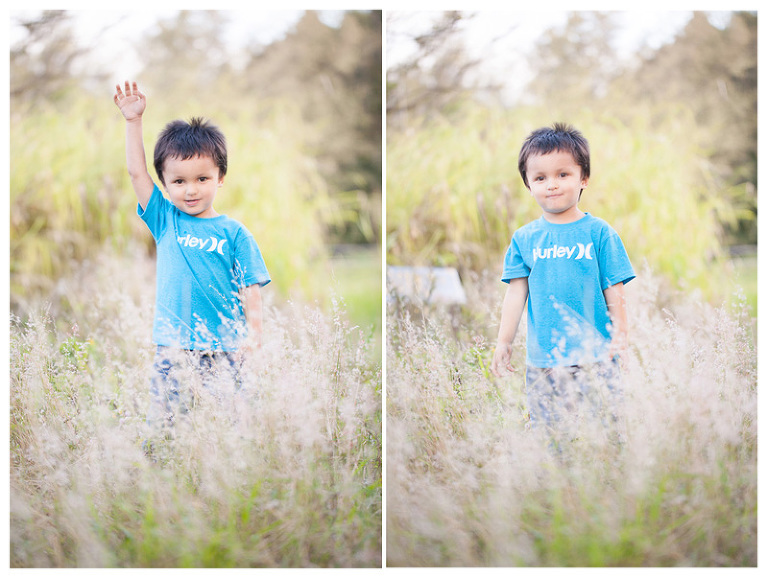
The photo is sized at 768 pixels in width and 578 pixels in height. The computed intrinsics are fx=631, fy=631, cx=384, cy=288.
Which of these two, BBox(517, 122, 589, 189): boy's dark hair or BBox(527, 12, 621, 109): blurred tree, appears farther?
BBox(527, 12, 621, 109): blurred tree

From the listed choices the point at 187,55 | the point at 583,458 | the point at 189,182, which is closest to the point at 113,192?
the point at 187,55

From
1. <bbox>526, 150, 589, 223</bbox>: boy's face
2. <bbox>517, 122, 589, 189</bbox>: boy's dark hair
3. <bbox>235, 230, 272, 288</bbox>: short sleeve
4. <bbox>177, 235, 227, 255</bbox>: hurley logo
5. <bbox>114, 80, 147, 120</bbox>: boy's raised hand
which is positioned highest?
<bbox>114, 80, 147, 120</bbox>: boy's raised hand

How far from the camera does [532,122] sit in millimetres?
2430

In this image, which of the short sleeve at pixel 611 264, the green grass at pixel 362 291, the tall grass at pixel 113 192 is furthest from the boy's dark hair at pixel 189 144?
the short sleeve at pixel 611 264

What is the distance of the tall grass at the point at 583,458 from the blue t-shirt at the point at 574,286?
0.19 meters

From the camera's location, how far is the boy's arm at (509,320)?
7.14 ft

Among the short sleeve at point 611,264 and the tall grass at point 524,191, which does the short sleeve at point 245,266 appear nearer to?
the tall grass at point 524,191

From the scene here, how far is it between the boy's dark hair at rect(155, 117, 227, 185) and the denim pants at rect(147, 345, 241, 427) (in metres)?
0.61

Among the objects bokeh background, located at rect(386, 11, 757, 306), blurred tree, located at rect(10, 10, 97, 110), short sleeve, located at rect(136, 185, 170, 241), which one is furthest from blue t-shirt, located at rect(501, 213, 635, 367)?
blurred tree, located at rect(10, 10, 97, 110)

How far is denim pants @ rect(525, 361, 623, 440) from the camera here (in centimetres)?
208

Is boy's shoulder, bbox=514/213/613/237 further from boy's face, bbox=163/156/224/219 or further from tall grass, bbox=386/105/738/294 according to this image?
boy's face, bbox=163/156/224/219

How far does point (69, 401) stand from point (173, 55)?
1.38 meters

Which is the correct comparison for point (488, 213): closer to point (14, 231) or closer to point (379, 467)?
point (379, 467)

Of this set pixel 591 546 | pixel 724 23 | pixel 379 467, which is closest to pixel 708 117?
pixel 724 23
